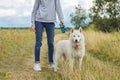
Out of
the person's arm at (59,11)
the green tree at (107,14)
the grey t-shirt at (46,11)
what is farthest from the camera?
the green tree at (107,14)

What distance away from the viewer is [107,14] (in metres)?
46.4

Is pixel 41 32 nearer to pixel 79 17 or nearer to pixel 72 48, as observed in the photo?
pixel 72 48

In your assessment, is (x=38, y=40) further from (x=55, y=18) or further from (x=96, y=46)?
(x=96, y=46)

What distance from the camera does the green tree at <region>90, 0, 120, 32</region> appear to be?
1779 inches

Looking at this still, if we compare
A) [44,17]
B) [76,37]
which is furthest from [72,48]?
[44,17]

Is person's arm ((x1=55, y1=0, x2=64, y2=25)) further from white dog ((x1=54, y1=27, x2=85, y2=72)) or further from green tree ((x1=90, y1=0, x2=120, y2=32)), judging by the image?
green tree ((x1=90, y1=0, x2=120, y2=32))

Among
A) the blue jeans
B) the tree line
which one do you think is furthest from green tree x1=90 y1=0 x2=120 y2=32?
the blue jeans

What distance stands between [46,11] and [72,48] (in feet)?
4.05

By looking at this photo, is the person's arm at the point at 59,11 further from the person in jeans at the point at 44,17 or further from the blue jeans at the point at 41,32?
the blue jeans at the point at 41,32

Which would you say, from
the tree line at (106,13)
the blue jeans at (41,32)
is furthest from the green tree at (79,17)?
the blue jeans at (41,32)

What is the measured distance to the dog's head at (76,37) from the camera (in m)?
8.33

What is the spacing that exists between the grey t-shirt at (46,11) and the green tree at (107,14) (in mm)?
36051

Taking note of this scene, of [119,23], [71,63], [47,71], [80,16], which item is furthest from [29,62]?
[80,16]

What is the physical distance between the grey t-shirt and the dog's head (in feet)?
3.04
